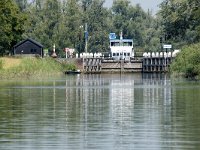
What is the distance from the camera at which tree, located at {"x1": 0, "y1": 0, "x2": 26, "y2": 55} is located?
123 meters

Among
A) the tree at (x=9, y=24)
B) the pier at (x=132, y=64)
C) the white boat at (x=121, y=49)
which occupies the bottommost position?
the pier at (x=132, y=64)

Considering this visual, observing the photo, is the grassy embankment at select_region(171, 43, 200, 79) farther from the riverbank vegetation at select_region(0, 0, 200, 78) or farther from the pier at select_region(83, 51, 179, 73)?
the pier at select_region(83, 51, 179, 73)

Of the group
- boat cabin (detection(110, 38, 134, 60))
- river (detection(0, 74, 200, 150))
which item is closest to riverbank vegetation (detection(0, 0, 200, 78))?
boat cabin (detection(110, 38, 134, 60))

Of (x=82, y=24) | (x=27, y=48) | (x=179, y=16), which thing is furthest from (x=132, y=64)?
(x=82, y=24)

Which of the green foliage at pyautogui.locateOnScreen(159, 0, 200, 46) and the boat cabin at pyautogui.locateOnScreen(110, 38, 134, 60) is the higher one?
the green foliage at pyautogui.locateOnScreen(159, 0, 200, 46)

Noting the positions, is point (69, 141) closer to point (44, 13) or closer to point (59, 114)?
point (59, 114)

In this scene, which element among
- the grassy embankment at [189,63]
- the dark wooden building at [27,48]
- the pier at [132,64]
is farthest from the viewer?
the pier at [132,64]

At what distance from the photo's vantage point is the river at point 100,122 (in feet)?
99.5

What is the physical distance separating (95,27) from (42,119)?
144 metres

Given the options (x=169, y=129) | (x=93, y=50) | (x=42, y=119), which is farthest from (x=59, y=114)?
(x=93, y=50)

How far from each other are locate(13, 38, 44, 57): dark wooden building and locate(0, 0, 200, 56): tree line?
1.14 metres

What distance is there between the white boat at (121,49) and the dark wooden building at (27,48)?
19.9 metres

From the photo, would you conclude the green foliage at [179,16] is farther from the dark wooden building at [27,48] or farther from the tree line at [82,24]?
the dark wooden building at [27,48]

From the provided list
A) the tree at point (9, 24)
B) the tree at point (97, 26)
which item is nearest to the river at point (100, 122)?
the tree at point (9, 24)
